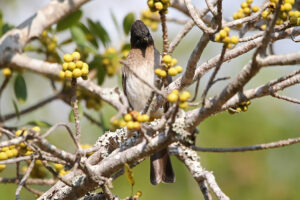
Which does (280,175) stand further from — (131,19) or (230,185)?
(131,19)

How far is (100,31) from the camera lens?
4.61 m

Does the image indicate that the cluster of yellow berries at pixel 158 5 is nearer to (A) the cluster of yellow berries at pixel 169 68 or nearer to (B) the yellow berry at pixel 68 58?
(A) the cluster of yellow berries at pixel 169 68

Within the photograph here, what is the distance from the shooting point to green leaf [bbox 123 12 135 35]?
4707mm

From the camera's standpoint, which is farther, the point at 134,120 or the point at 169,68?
the point at 169,68

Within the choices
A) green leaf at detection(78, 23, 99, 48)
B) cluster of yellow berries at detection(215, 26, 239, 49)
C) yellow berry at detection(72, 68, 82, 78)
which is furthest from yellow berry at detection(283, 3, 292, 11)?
green leaf at detection(78, 23, 99, 48)

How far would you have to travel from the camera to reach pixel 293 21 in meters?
2.53

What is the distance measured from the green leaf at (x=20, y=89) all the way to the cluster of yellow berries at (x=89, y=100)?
0.50 meters

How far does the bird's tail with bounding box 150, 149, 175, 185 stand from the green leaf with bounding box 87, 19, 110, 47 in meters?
1.42

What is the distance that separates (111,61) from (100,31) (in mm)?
316

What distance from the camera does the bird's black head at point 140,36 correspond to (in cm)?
427

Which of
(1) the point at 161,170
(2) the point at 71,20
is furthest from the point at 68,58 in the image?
(2) the point at 71,20

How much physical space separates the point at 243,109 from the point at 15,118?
8.22ft

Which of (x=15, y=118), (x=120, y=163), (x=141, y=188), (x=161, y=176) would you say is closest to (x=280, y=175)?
(x=141, y=188)

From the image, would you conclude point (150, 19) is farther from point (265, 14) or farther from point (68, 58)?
point (68, 58)
